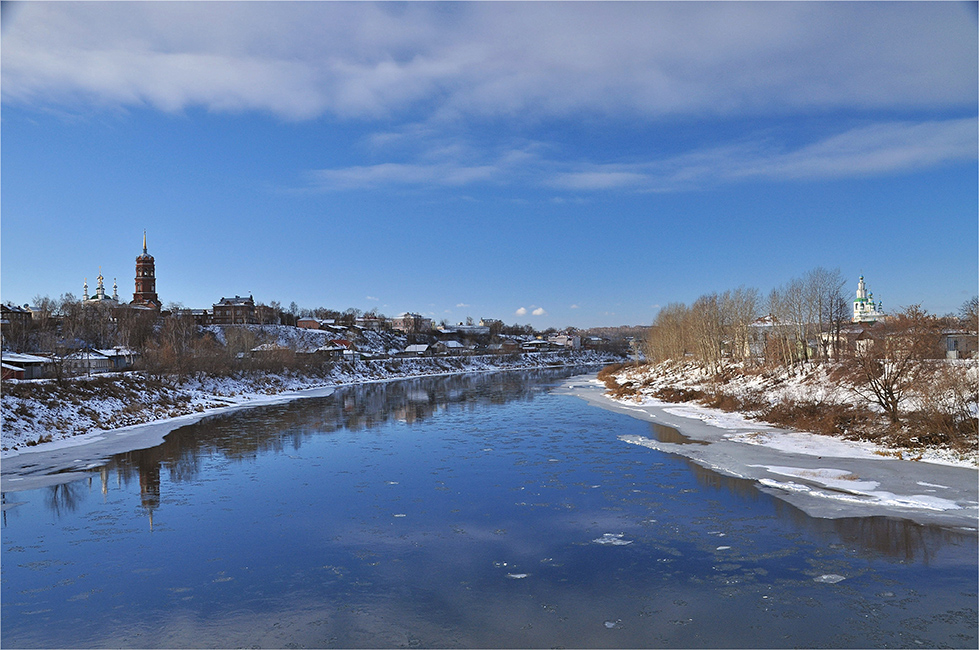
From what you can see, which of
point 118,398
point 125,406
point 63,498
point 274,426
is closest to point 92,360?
point 118,398

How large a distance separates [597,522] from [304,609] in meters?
5.76

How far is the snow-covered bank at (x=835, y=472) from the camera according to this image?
11695mm

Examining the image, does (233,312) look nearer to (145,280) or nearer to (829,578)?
(145,280)

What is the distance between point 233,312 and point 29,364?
78.0 m

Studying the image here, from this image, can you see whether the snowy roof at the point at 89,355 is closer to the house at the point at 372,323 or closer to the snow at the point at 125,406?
the snow at the point at 125,406

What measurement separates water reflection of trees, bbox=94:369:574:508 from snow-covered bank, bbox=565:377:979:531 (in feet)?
43.4

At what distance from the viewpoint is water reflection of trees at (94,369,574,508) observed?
57.2ft

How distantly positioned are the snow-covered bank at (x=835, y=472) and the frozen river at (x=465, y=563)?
0.71 metres

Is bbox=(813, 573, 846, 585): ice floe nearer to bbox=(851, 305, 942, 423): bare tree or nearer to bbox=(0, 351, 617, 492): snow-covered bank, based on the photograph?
bbox=(851, 305, 942, 423): bare tree

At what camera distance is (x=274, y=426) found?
2742 centimetres

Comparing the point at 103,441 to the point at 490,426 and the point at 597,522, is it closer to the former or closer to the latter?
the point at 490,426

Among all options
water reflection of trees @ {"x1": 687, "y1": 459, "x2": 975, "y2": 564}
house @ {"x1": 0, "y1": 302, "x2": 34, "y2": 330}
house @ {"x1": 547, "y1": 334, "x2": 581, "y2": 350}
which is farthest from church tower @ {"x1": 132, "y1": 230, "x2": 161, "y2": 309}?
water reflection of trees @ {"x1": 687, "y1": 459, "x2": 975, "y2": 564}

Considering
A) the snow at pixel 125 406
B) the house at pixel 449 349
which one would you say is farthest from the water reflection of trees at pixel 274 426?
the house at pixel 449 349

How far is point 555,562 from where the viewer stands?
30.8ft
